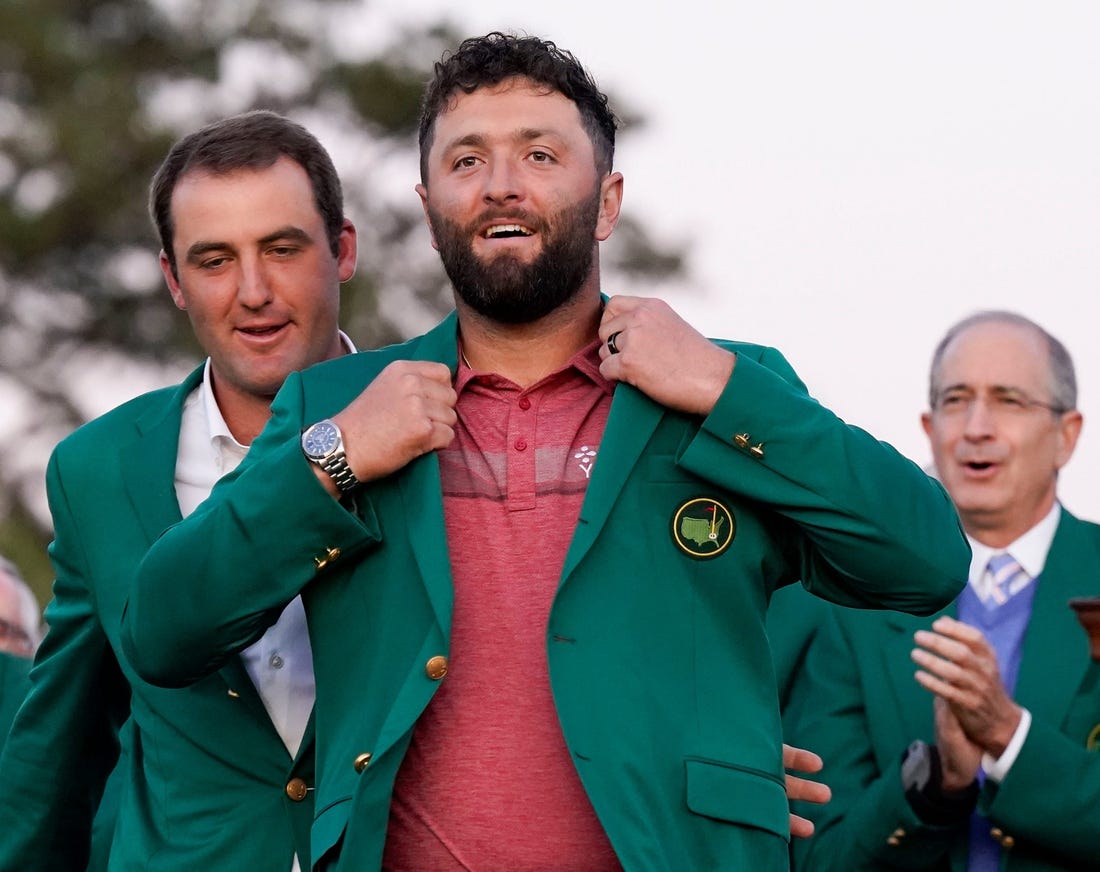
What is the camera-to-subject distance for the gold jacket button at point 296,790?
4.27m

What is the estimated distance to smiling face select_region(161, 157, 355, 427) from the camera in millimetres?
4723

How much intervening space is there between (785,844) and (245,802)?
4.13 ft

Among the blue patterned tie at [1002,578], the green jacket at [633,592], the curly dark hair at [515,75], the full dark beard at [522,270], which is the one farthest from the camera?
the blue patterned tie at [1002,578]

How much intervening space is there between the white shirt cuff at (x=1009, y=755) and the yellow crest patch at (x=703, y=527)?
1729 millimetres

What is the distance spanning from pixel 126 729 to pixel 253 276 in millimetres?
1051

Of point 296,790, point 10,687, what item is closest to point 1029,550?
point 296,790

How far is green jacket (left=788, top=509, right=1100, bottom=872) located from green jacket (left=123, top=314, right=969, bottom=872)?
160cm

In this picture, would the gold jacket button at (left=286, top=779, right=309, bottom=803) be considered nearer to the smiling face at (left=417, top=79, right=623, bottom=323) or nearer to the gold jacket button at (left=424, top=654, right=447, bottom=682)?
the gold jacket button at (left=424, top=654, right=447, bottom=682)

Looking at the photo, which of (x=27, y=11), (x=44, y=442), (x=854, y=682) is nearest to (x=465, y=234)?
(x=854, y=682)

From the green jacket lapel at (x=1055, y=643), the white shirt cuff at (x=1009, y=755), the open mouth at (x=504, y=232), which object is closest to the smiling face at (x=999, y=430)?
the green jacket lapel at (x=1055, y=643)

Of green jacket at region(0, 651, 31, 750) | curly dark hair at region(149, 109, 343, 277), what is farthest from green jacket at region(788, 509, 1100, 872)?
green jacket at region(0, 651, 31, 750)

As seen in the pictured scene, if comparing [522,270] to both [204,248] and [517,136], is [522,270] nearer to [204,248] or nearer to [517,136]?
[517,136]

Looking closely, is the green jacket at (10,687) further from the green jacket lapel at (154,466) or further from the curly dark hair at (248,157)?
the curly dark hair at (248,157)

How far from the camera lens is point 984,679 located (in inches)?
198
